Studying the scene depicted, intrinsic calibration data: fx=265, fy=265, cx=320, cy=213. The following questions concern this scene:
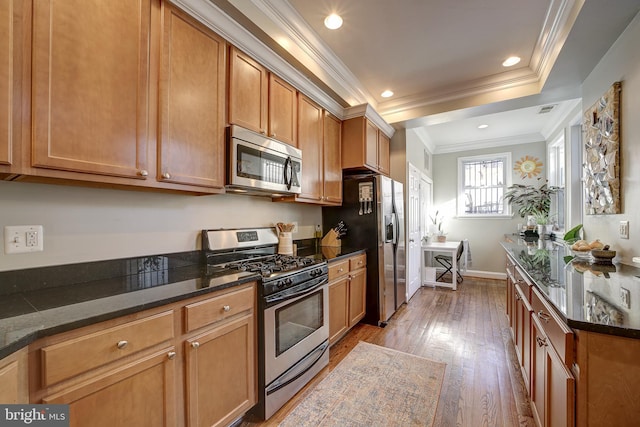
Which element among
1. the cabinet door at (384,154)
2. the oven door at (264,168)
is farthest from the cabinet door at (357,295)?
the cabinet door at (384,154)

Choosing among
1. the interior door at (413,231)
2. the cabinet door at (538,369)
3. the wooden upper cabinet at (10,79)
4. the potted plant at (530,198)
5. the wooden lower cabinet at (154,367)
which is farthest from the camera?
Result: the potted plant at (530,198)

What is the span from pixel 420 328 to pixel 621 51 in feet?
9.47

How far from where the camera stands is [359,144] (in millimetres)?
3123

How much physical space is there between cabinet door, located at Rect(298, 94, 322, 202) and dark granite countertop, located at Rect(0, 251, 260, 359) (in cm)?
123

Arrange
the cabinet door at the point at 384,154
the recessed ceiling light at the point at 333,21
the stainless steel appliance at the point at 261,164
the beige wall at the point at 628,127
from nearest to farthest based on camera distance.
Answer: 1. the beige wall at the point at 628,127
2. the stainless steel appliance at the point at 261,164
3. the recessed ceiling light at the point at 333,21
4. the cabinet door at the point at 384,154

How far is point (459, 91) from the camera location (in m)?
3.13

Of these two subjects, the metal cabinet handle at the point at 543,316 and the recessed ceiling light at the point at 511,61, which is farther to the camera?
the recessed ceiling light at the point at 511,61

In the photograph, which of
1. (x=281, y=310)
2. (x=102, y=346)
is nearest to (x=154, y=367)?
(x=102, y=346)

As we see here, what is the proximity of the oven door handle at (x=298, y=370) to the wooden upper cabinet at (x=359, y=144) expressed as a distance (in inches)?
77.5

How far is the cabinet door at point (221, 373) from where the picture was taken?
1291mm

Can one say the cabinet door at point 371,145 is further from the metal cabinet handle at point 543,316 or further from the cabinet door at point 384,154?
the metal cabinet handle at point 543,316

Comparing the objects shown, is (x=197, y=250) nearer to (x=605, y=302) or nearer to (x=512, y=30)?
(x=605, y=302)

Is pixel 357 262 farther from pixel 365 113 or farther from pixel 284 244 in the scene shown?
pixel 365 113

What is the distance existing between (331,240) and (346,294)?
680 millimetres
